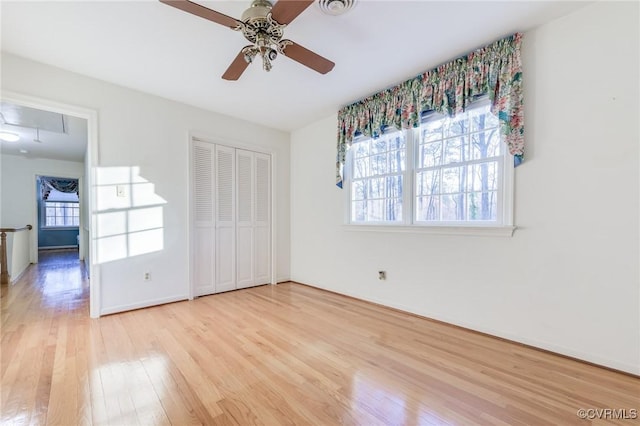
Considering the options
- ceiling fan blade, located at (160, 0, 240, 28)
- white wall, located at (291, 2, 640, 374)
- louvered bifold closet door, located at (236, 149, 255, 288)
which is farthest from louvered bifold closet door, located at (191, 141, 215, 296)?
white wall, located at (291, 2, 640, 374)

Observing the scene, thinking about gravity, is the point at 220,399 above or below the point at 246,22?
below

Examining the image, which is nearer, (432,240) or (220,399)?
(220,399)

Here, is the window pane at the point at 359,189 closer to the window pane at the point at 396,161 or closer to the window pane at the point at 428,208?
the window pane at the point at 396,161

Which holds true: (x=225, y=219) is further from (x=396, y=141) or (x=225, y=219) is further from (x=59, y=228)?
(x=59, y=228)

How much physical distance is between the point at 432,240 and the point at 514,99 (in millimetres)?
1447

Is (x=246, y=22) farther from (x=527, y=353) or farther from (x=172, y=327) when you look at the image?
(x=527, y=353)

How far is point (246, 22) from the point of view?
1.74m

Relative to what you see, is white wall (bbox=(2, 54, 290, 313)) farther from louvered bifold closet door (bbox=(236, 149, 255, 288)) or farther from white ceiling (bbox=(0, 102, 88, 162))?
white ceiling (bbox=(0, 102, 88, 162))

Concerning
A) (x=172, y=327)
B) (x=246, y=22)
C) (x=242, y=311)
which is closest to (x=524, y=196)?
(x=246, y=22)

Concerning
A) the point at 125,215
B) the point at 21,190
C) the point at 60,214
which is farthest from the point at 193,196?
the point at 60,214

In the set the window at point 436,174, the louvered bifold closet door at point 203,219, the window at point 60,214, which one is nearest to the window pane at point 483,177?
the window at point 436,174

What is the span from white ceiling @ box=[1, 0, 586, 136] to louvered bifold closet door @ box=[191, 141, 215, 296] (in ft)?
2.94

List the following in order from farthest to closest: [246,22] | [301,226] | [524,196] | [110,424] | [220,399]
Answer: [301,226], [524,196], [246,22], [220,399], [110,424]

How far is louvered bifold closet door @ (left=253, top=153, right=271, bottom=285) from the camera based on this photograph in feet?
14.3
